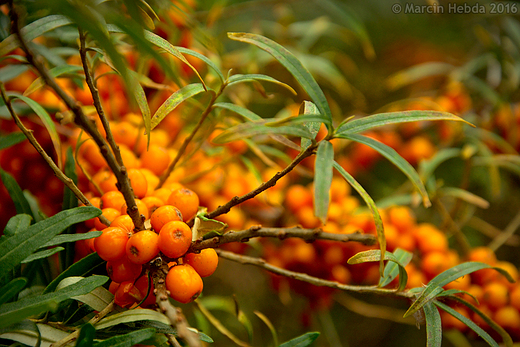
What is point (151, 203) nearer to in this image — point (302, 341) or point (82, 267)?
point (82, 267)

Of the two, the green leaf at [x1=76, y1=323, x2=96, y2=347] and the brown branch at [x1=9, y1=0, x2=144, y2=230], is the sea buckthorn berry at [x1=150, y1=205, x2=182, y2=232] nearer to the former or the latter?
the brown branch at [x1=9, y1=0, x2=144, y2=230]

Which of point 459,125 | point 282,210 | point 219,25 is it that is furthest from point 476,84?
point 219,25

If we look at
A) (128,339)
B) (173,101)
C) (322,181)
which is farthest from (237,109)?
(128,339)

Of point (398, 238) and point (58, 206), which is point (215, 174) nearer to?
point (58, 206)

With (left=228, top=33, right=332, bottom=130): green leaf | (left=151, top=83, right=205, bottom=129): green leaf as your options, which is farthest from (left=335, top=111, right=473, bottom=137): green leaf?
(left=151, top=83, right=205, bottom=129): green leaf

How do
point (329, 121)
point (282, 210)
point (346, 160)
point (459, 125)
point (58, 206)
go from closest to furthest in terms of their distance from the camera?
1. point (329, 121)
2. point (58, 206)
3. point (282, 210)
4. point (459, 125)
5. point (346, 160)

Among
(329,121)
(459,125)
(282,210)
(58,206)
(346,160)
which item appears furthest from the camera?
(346,160)
